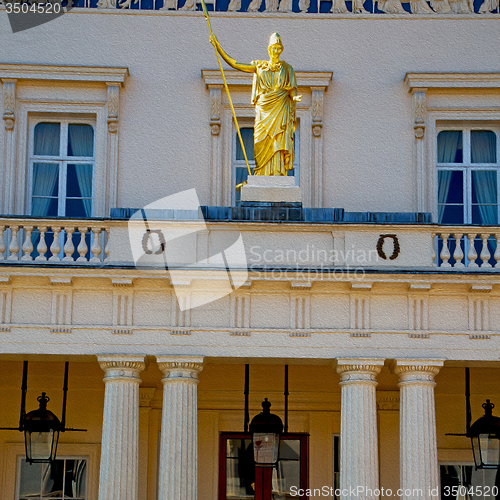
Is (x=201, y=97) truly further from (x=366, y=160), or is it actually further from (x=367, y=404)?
(x=367, y=404)

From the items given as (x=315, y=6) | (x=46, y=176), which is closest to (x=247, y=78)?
(x=315, y=6)

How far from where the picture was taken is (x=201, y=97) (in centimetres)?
1717

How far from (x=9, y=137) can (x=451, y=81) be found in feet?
23.6

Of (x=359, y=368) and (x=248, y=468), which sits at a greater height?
(x=359, y=368)

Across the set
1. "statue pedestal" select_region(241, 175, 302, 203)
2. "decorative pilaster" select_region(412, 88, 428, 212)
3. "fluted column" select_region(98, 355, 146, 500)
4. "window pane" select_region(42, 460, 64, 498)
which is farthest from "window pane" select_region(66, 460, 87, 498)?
"decorative pilaster" select_region(412, 88, 428, 212)

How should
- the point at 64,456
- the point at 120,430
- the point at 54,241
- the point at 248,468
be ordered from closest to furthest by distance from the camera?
1. the point at 120,430
2. the point at 54,241
3. the point at 64,456
4. the point at 248,468

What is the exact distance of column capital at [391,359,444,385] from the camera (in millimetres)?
13930

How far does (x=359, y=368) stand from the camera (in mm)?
13953

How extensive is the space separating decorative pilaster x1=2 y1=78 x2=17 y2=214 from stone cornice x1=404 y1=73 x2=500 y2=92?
251 inches

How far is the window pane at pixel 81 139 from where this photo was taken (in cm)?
1723

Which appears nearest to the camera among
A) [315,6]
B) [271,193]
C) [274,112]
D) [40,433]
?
[40,433]

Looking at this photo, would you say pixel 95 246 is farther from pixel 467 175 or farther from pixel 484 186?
pixel 484 186

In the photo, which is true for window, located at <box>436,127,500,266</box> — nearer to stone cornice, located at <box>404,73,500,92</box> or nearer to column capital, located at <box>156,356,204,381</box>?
stone cornice, located at <box>404,73,500,92</box>

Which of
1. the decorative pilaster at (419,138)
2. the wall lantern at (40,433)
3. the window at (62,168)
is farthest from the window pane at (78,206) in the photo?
the decorative pilaster at (419,138)
